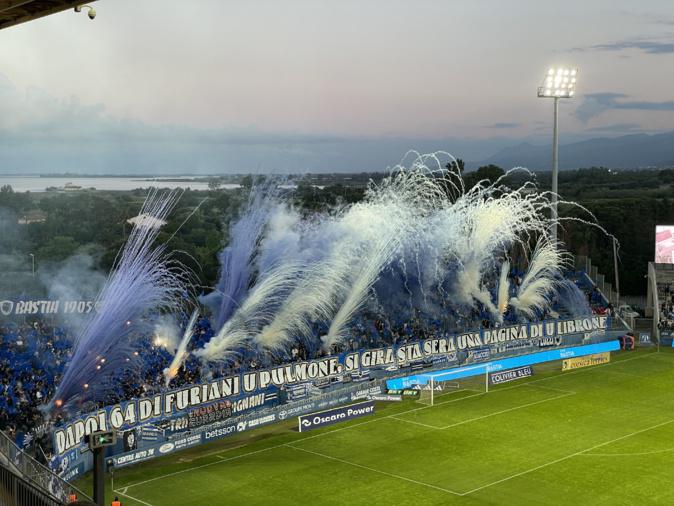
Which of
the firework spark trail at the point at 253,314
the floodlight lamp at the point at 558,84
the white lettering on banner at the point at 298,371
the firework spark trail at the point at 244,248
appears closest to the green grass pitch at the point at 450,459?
the white lettering on banner at the point at 298,371

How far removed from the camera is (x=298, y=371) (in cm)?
3184

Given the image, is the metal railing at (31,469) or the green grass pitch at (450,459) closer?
the metal railing at (31,469)

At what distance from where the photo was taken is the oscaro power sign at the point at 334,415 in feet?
97.6

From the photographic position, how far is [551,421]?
31594mm

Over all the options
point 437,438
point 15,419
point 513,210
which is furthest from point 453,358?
point 15,419

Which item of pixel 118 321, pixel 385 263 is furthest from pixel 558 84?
pixel 118 321

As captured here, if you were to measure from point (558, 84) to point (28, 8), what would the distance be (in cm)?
4267

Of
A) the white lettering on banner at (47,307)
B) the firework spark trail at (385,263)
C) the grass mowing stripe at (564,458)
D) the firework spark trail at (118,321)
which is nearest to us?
the grass mowing stripe at (564,458)

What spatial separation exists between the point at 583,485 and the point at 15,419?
15422 millimetres

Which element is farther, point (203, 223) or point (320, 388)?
point (203, 223)

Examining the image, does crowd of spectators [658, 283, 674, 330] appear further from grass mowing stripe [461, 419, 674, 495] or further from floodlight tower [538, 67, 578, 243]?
grass mowing stripe [461, 419, 674, 495]

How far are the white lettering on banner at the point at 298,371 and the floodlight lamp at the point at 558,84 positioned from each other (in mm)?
13630

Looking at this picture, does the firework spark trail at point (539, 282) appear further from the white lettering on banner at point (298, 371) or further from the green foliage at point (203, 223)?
the green foliage at point (203, 223)

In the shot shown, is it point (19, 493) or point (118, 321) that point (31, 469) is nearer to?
point (19, 493)
